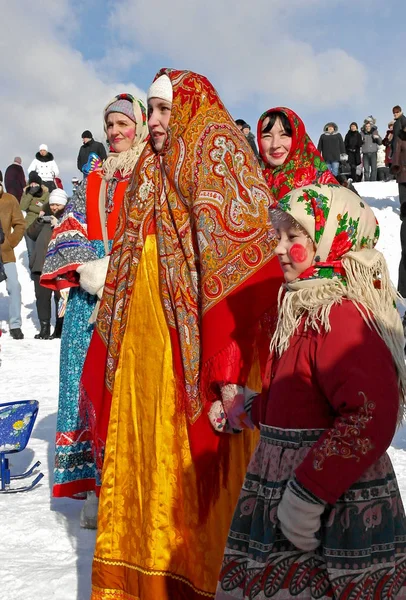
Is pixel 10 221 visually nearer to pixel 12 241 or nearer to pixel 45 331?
pixel 12 241

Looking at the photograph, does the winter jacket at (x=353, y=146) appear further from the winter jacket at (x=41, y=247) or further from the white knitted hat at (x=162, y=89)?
the white knitted hat at (x=162, y=89)

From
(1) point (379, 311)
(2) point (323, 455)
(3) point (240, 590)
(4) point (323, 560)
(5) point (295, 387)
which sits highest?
(1) point (379, 311)

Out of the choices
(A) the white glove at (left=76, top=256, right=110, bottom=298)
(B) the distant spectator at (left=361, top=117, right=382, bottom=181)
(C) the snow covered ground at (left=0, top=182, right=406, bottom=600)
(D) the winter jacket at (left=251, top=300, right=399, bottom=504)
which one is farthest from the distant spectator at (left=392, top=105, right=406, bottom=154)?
(D) the winter jacket at (left=251, top=300, right=399, bottom=504)

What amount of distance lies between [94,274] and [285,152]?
1065 mm

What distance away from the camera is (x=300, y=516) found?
1.58 meters

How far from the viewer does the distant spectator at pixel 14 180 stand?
16.0 m

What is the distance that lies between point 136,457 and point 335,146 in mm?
15137

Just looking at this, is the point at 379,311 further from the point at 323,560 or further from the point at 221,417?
the point at 221,417

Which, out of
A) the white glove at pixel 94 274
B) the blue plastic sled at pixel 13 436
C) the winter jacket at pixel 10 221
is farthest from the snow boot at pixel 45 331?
the white glove at pixel 94 274

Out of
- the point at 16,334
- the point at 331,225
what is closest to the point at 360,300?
the point at 331,225

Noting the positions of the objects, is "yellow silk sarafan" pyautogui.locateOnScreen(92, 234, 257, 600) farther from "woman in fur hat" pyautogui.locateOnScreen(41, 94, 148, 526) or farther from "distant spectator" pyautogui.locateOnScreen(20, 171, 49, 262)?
"distant spectator" pyautogui.locateOnScreen(20, 171, 49, 262)

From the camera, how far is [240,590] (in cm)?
178

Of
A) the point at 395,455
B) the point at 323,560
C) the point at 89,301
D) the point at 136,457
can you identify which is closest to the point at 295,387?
the point at 323,560

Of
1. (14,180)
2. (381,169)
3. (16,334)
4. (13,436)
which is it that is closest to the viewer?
(13,436)
